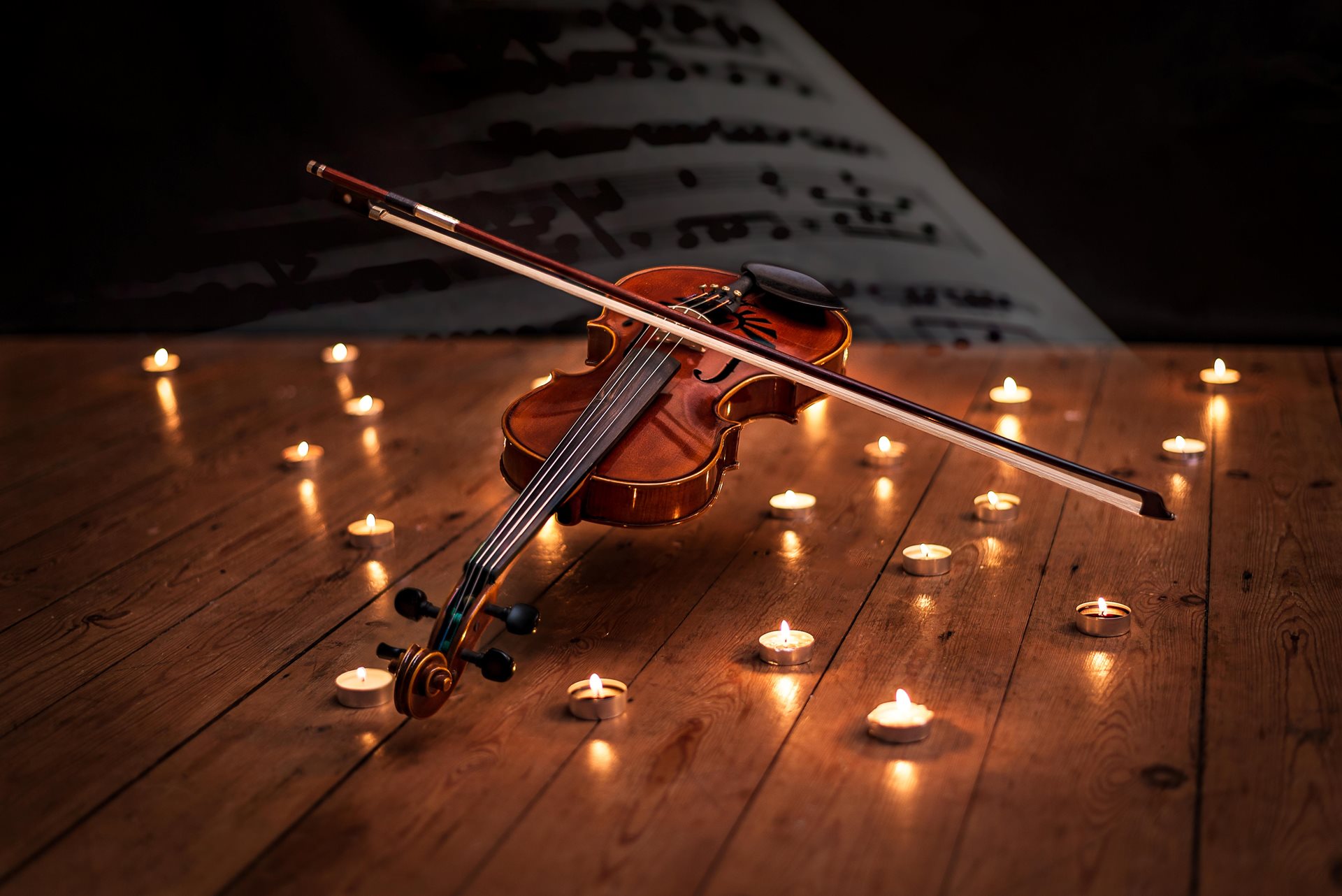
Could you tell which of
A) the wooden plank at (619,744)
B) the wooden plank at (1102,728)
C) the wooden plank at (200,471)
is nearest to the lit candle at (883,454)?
the wooden plank at (619,744)

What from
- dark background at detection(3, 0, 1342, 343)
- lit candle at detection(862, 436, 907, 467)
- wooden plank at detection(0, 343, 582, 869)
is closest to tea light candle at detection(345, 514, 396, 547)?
wooden plank at detection(0, 343, 582, 869)

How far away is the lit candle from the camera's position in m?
2.56

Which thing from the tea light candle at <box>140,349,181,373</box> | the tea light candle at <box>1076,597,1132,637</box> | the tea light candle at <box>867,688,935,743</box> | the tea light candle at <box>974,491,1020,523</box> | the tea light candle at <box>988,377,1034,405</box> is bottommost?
the tea light candle at <box>867,688,935,743</box>

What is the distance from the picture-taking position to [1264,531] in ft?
7.15

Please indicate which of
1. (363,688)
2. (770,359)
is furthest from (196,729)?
(770,359)

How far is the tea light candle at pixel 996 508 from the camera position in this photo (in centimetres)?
227

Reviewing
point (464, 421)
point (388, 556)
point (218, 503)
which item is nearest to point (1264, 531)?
point (388, 556)

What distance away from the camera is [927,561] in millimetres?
2059

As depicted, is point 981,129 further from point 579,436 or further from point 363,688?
point 363,688

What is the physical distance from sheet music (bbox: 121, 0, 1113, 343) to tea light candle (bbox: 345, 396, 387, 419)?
0.89m

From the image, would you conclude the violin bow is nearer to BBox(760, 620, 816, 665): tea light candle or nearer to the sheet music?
BBox(760, 620, 816, 665): tea light candle

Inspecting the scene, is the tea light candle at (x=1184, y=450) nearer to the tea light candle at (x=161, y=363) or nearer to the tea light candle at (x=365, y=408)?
the tea light candle at (x=365, y=408)

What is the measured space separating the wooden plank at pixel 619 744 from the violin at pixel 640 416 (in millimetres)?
113

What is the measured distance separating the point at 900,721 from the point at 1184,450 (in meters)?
1.27
